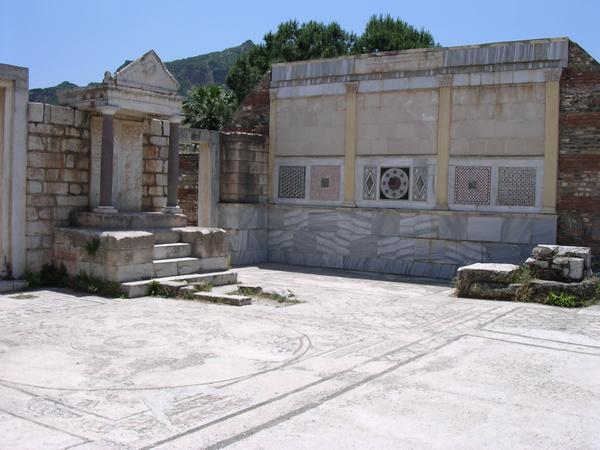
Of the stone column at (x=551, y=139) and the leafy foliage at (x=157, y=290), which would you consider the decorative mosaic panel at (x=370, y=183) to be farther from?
the leafy foliage at (x=157, y=290)

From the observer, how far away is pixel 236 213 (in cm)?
1577

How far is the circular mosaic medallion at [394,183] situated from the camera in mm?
14711

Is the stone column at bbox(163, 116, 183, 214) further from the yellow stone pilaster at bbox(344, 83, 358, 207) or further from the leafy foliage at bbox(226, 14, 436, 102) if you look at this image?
the leafy foliage at bbox(226, 14, 436, 102)

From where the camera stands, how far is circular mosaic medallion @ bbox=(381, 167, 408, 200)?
14711 millimetres

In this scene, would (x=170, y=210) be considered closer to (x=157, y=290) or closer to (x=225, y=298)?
(x=157, y=290)

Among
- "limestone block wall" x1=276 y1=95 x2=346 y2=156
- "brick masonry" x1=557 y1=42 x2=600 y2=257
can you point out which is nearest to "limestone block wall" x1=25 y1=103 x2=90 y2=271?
"limestone block wall" x1=276 y1=95 x2=346 y2=156

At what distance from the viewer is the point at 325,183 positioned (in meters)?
15.7

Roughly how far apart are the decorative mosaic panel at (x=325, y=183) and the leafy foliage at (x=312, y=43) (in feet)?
72.4

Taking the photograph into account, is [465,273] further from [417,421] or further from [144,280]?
[417,421]

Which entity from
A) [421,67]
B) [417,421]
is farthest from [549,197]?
[417,421]

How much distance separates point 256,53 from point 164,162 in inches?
1067

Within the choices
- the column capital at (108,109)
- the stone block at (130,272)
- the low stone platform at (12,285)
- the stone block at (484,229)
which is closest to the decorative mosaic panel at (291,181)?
the stone block at (484,229)

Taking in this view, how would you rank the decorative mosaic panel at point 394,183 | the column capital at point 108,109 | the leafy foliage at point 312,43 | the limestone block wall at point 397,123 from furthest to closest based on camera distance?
the leafy foliage at point 312,43, the decorative mosaic panel at point 394,183, the limestone block wall at point 397,123, the column capital at point 108,109

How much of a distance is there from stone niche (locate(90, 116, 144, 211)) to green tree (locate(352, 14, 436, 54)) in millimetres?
25223
